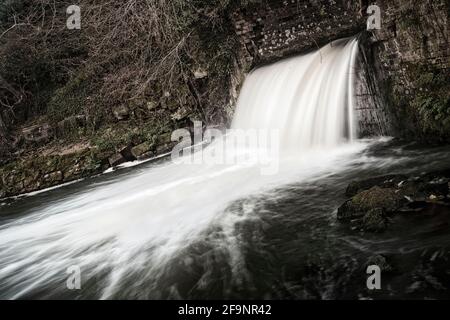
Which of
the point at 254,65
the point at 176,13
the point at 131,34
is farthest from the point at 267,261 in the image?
the point at 131,34

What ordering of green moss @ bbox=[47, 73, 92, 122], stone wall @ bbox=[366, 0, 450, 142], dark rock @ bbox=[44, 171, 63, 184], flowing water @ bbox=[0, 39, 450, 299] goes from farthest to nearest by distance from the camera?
green moss @ bbox=[47, 73, 92, 122]
dark rock @ bbox=[44, 171, 63, 184]
stone wall @ bbox=[366, 0, 450, 142]
flowing water @ bbox=[0, 39, 450, 299]

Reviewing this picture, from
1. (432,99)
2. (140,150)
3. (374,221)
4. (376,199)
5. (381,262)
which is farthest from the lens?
(140,150)

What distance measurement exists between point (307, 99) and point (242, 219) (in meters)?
4.01

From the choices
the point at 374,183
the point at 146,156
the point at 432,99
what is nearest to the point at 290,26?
the point at 432,99

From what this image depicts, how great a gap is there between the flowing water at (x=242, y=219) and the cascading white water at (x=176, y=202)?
0.09ft

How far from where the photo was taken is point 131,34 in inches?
530

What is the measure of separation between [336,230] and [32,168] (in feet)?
32.5

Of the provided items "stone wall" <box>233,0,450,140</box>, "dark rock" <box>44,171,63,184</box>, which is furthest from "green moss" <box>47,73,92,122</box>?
"stone wall" <box>233,0,450,140</box>

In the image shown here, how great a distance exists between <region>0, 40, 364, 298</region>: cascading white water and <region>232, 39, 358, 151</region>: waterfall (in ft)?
0.07

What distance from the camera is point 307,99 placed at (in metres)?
9.25

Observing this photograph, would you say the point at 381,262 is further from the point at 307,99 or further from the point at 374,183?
the point at 307,99

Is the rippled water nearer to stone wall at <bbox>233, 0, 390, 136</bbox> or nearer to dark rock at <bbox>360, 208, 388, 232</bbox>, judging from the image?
dark rock at <bbox>360, 208, 388, 232</bbox>

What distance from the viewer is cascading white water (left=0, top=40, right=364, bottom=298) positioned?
572cm
